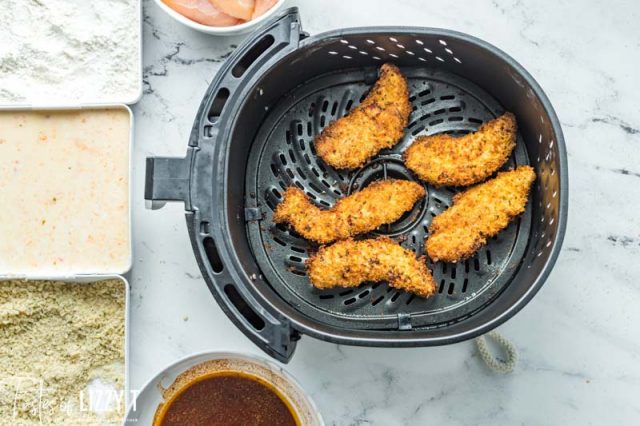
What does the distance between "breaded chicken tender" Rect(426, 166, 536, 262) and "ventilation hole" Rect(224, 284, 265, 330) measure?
332mm

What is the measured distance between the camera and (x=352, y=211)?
1426 millimetres

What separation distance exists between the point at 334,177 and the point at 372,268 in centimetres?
19

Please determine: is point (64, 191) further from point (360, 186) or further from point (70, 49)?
point (360, 186)

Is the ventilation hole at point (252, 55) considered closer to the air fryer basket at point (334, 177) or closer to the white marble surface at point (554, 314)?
the air fryer basket at point (334, 177)

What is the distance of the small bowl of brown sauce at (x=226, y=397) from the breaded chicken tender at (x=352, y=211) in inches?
10.2

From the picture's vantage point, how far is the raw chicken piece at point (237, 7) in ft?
4.84

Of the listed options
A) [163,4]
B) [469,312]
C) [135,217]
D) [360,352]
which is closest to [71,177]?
[135,217]

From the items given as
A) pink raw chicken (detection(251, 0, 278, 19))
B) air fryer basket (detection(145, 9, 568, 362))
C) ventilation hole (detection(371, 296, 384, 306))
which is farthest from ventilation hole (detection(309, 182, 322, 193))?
pink raw chicken (detection(251, 0, 278, 19))

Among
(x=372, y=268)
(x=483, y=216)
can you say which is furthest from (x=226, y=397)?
(x=483, y=216)

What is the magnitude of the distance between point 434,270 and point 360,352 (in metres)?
0.22

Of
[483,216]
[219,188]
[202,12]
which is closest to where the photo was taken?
[219,188]

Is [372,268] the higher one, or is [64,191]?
[64,191]

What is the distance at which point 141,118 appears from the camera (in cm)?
155

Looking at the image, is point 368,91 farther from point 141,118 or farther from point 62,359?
point 62,359
